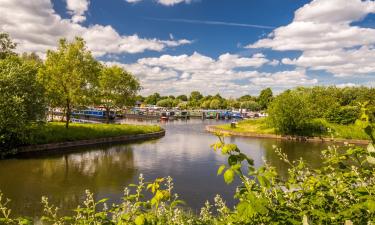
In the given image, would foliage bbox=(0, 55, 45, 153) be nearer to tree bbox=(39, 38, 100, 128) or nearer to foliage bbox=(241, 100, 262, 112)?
tree bbox=(39, 38, 100, 128)

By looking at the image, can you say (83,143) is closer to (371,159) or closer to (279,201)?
(279,201)

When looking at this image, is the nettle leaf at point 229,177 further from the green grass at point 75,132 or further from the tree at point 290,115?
the tree at point 290,115

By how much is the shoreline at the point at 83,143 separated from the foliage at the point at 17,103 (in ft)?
5.30

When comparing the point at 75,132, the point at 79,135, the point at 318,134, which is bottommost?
the point at 318,134

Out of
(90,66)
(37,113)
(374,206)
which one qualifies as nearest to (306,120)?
(90,66)

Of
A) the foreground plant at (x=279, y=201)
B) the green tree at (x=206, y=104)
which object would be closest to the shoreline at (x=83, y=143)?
the foreground plant at (x=279, y=201)

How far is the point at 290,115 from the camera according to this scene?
181 ft

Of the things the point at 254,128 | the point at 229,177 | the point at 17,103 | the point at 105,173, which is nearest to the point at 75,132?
the point at 17,103

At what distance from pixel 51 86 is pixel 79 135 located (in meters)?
8.55

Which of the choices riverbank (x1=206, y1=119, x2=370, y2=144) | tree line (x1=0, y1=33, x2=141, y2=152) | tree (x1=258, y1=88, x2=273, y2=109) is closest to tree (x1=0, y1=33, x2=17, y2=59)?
tree line (x1=0, y1=33, x2=141, y2=152)

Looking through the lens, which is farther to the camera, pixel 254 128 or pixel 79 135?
pixel 254 128

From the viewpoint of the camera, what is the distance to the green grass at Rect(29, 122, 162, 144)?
3616 cm

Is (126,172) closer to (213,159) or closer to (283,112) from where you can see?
(213,159)

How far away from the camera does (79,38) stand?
43.4m
